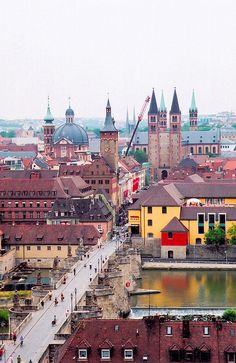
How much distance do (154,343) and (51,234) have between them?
3767 cm

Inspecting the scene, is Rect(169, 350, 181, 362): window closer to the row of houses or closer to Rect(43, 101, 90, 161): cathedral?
the row of houses

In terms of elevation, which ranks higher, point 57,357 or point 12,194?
point 12,194

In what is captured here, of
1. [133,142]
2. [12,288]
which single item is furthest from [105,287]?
[133,142]

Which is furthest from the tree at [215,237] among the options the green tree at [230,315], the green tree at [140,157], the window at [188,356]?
the green tree at [140,157]

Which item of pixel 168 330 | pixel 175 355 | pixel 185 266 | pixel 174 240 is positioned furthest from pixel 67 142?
pixel 175 355

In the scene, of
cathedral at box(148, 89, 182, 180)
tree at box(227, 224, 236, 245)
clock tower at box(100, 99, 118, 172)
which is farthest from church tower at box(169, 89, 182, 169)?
tree at box(227, 224, 236, 245)

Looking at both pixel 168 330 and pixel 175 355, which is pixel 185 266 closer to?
pixel 168 330

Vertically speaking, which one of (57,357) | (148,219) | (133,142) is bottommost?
(57,357)

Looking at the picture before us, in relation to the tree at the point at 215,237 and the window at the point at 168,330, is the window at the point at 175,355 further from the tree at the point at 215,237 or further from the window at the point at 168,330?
the tree at the point at 215,237

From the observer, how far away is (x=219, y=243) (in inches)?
2854

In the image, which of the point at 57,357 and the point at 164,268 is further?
the point at 164,268

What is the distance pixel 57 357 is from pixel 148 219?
40995 mm

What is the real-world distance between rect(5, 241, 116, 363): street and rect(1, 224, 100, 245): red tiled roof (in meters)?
6.61

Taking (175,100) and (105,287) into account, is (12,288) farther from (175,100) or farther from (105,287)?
(175,100)
